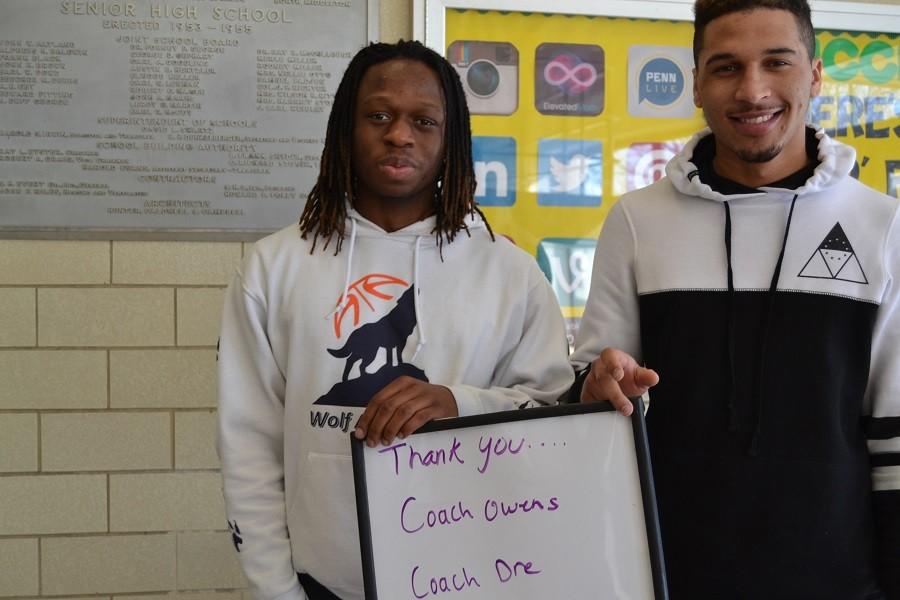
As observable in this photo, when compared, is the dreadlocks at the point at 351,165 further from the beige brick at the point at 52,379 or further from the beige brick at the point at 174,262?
the beige brick at the point at 52,379

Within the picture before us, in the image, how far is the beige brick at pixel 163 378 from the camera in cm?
244

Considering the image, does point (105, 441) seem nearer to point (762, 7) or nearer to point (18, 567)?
point (18, 567)

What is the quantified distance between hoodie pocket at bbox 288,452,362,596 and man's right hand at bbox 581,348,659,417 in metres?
0.44

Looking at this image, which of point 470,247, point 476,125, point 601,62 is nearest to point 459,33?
point 476,125

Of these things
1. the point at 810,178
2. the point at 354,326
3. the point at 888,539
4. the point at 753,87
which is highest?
the point at 753,87

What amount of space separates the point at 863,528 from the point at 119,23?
7.53 feet

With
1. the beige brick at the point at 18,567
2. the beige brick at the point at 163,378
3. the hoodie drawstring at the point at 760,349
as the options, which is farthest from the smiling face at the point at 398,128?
the beige brick at the point at 18,567

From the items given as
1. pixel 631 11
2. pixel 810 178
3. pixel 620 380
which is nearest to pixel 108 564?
pixel 620 380

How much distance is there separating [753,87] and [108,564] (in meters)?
2.22

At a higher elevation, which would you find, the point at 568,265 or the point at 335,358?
the point at 568,265

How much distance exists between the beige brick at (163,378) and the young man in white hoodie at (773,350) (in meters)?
1.52

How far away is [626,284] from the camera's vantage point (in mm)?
1427

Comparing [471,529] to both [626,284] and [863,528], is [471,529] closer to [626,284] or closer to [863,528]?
[626,284]

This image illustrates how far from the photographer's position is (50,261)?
240 cm
